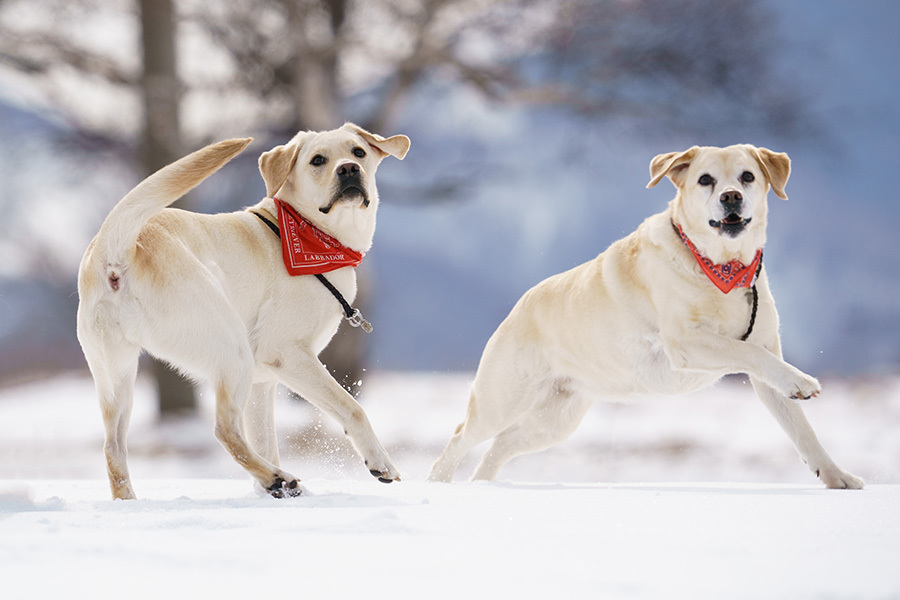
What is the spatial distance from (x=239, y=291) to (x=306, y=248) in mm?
388

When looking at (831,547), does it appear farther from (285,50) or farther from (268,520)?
(285,50)

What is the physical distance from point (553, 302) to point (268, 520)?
256 centimetres

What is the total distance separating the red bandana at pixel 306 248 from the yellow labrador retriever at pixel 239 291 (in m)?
0.01

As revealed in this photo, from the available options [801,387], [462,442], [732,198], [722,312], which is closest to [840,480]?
[801,387]

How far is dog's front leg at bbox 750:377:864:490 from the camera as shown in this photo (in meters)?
3.96

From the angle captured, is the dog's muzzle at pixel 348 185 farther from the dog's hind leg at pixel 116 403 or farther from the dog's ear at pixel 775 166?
the dog's ear at pixel 775 166

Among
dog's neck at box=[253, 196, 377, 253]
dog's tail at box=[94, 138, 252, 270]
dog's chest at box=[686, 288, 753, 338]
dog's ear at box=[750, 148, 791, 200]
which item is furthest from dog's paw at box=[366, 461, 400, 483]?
dog's ear at box=[750, 148, 791, 200]

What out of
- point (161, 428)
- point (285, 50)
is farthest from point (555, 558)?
point (285, 50)

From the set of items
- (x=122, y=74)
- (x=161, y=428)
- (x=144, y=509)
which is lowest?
(x=161, y=428)

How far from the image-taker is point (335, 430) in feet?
26.0

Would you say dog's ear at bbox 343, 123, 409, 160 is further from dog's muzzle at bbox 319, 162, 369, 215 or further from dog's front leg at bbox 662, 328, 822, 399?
dog's front leg at bbox 662, 328, 822, 399

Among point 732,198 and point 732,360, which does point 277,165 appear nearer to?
point 732,198

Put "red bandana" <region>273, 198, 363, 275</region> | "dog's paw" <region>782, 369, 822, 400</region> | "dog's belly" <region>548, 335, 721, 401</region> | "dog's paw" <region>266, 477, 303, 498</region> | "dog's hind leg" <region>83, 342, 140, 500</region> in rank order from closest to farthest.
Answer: "dog's paw" <region>266, 477, 303, 498</region> < "dog's hind leg" <region>83, 342, 140, 500</region> < "dog's paw" <region>782, 369, 822, 400</region> < "red bandana" <region>273, 198, 363, 275</region> < "dog's belly" <region>548, 335, 721, 401</region>

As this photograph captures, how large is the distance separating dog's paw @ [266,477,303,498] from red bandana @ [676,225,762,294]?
2.20 meters
